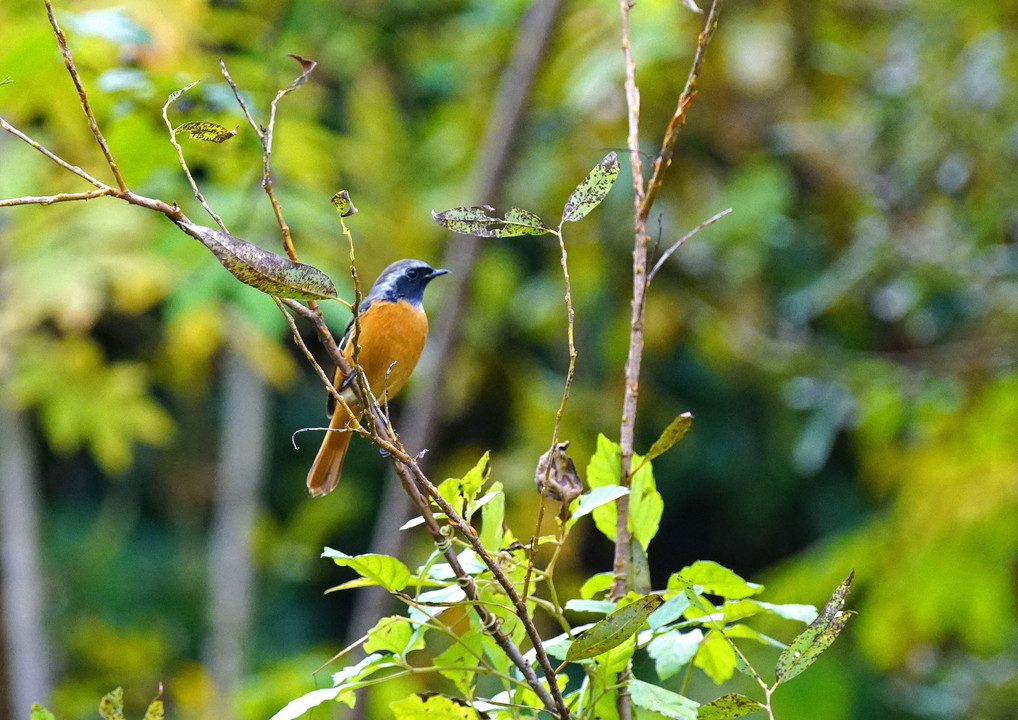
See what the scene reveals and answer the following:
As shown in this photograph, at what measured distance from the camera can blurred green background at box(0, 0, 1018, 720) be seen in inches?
147

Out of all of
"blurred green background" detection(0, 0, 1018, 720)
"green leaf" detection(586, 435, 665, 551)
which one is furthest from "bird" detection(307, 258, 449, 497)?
"green leaf" detection(586, 435, 665, 551)

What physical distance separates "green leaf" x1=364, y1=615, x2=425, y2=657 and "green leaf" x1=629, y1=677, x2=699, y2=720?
0.24 m

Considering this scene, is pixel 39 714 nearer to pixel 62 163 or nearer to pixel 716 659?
pixel 62 163

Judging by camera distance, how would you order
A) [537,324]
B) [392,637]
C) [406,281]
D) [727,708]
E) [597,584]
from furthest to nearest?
[537,324]
[406,281]
[597,584]
[392,637]
[727,708]

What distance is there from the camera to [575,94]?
447 cm

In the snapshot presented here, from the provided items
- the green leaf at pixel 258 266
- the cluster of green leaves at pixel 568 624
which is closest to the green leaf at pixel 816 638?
the cluster of green leaves at pixel 568 624

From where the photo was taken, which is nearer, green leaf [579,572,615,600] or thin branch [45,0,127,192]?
thin branch [45,0,127,192]

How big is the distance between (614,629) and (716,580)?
0.73ft

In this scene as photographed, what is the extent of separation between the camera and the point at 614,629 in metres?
0.93

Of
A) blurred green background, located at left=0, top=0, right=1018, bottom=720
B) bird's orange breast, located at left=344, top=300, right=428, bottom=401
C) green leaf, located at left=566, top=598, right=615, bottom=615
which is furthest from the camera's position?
blurred green background, located at left=0, top=0, right=1018, bottom=720

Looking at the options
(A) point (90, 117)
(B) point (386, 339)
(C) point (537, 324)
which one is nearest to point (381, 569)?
(A) point (90, 117)

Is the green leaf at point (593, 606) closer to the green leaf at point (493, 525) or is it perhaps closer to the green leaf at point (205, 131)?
the green leaf at point (493, 525)

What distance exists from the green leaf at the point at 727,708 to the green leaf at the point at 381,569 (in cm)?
34

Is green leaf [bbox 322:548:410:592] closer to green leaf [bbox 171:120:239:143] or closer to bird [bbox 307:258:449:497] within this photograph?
green leaf [bbox 171:120:239:143]
